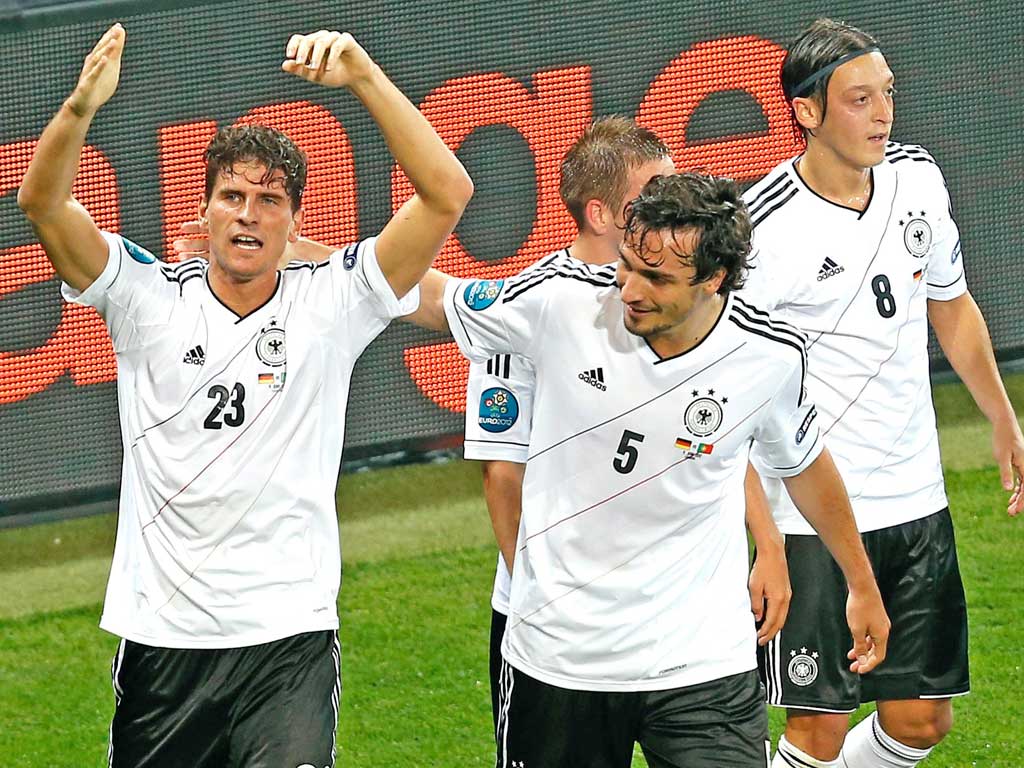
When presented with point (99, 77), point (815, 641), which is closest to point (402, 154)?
point (99, 77)

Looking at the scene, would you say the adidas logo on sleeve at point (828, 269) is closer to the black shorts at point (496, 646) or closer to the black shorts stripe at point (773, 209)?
the black shorts stripe at point (773, 209)

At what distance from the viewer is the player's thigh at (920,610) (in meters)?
5.23

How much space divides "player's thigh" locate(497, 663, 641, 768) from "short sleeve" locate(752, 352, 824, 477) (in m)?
0.62

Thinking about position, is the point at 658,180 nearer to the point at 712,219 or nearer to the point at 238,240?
the point at 712,219

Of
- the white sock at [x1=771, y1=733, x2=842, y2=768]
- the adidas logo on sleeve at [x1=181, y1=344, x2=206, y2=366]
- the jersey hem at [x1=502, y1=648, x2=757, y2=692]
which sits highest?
the adidas logo on sleeve at [x1=181, y1=344, x2=206, y2=366]

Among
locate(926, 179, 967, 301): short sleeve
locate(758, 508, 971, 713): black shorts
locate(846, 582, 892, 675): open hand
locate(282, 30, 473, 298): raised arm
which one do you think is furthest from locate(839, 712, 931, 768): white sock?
locate(282, 30, 473, 298): raised arm

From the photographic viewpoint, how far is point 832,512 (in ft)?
14.6

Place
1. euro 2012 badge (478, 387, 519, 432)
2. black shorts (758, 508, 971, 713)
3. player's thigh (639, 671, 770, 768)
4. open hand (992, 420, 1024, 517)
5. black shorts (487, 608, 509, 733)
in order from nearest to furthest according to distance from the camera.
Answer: player's thigh (639, 671, 770, 768)
euro 2012 badge (478, 387, 519, 432)
black shorts (487, 608, 509, 733)
black shorts (758, 508, 971, 713)
open hand (992, 420, 1024, 517)

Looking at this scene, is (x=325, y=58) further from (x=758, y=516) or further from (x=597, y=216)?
(x=758, y=516)

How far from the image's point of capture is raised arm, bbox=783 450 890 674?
14.6 ft

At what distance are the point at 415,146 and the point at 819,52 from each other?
152 cm

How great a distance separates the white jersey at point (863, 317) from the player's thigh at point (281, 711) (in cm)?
141

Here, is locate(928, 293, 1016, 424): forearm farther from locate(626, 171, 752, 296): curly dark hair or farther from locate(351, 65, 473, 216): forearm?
locate(351, 65, 473, 216): forearm

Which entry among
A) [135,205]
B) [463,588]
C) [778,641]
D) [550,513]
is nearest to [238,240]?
[550,513]
